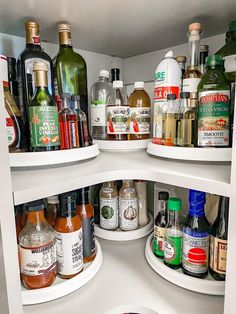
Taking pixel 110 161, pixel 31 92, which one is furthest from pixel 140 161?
pixel 31 92

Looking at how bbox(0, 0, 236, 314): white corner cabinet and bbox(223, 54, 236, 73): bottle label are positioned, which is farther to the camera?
bbox(223, 54, 236, 73): bottle label

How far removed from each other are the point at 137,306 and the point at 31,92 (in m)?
0.62

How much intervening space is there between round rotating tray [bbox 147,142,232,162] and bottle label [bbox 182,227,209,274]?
19 centimetres

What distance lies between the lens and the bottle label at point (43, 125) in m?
0.54

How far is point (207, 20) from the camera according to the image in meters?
0.64

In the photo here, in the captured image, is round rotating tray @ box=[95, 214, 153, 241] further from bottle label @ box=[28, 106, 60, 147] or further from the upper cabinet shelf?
bottle label @ box=[28, 106, 60, 147]

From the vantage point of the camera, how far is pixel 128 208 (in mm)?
811

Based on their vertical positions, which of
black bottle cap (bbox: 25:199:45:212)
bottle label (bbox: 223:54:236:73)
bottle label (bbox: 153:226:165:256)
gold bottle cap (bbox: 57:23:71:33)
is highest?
gold bottle cap (bbox: 57:23:71:33)

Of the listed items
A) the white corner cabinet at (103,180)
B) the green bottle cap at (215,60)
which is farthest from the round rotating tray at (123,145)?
the green bottle cap at (215,60)

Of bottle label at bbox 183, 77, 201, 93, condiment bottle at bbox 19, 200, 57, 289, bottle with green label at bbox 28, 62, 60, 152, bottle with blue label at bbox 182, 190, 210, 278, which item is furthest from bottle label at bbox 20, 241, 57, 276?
bottle label at bbox 183, 77, 201, 93

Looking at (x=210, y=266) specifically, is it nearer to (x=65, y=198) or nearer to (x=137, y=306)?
(x=137, y=306)

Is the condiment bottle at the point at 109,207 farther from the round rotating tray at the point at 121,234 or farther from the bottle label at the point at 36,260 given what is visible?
the bottle label at the point at 36,260

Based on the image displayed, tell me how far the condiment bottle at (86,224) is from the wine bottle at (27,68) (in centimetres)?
22

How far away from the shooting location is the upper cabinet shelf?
0.43 meters
